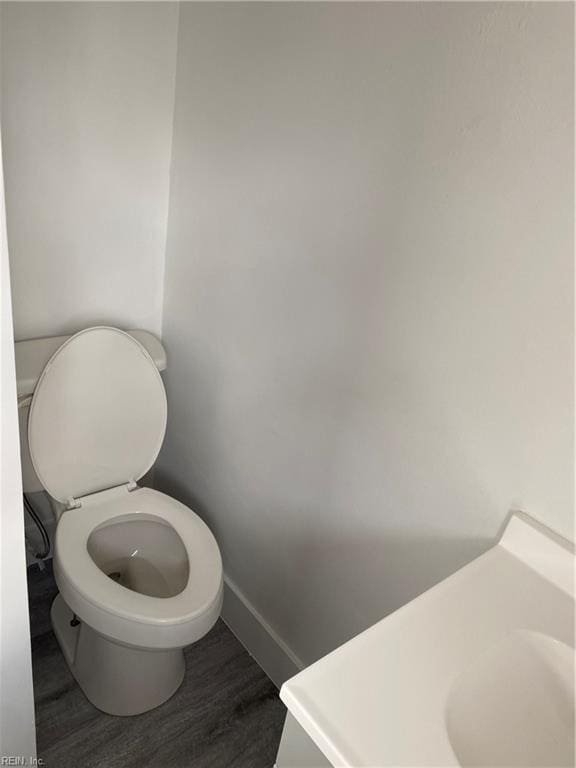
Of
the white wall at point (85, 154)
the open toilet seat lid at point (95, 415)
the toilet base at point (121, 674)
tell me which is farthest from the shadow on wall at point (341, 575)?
the white wall at point (85, 154)

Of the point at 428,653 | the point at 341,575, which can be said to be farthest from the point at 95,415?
the point at 428,653

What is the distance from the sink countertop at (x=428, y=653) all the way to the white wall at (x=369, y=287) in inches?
3.5

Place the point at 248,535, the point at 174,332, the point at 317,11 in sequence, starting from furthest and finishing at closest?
1. the point at 174,332
2. the point at 248,535
3. the point at 317,11

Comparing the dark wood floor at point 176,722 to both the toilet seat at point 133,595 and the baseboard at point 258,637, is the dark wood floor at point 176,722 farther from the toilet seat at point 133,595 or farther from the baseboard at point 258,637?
the toilet seat at point 133,595

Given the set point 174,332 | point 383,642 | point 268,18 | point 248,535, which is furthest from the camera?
point 174,332

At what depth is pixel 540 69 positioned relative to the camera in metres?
0.86

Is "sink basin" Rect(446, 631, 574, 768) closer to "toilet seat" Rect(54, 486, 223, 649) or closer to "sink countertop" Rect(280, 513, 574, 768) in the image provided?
"sink countertop" Rect(280, 513, 574, 768)

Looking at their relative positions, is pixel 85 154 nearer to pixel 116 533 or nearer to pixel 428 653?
pixel 116 533

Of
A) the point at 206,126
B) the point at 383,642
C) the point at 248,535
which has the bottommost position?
the point at 248,535

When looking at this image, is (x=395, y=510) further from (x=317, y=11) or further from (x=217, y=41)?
Answer: (x=217, y=41)

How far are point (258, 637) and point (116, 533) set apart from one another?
19.9 inches

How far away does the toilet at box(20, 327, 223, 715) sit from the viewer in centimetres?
134

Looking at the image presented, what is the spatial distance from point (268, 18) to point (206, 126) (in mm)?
312

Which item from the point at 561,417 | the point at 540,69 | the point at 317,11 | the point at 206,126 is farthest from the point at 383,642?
the point at 206,126
